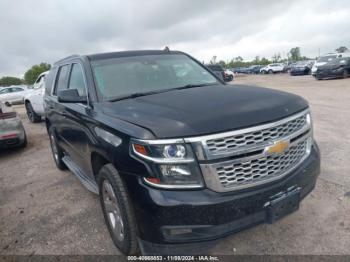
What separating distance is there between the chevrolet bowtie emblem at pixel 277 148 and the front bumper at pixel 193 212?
0.27 meters

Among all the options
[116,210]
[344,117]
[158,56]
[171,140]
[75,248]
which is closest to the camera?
[171,140]

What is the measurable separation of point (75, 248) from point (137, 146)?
1.49 meters

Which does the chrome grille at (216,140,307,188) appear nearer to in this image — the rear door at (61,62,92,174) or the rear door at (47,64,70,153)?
the rear door at (61,62,92,174)

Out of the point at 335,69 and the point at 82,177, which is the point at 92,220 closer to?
the point at 82,177

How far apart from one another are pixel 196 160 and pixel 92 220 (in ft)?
6.42

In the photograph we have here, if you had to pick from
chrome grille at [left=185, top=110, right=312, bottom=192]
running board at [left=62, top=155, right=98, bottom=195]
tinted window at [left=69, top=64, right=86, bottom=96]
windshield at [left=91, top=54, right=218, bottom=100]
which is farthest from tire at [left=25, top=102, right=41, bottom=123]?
chrome grille at [left=185, top=110, right=312, bottom=192]

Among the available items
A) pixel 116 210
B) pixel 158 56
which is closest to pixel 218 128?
pixel 116 210

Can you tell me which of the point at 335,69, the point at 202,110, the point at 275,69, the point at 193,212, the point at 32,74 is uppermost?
the point at 202,110

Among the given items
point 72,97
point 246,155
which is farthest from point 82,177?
point 246,155

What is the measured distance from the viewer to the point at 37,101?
10.5m

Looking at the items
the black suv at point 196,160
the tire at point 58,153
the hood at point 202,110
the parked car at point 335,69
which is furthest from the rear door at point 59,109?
the parked car at point 335,69

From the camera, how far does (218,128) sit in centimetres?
220

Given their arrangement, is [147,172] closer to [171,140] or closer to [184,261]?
[171,140]

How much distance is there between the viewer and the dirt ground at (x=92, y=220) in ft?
9.43
